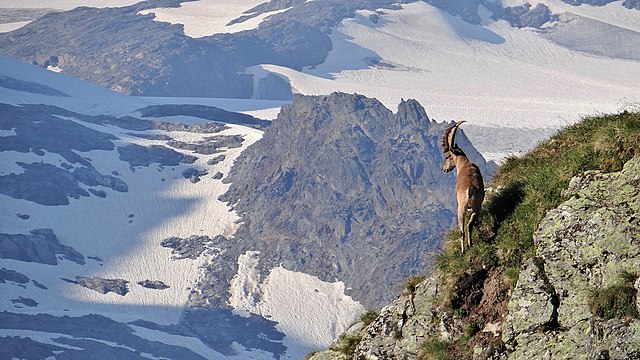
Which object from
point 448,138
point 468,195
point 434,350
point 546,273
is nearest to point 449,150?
point 448,138

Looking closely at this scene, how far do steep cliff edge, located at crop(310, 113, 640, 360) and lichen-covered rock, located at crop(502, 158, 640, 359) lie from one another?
0.02 meters

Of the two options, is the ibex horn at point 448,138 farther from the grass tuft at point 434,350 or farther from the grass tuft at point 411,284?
the grass tuft at point 434,350

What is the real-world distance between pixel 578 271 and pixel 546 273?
1.94 ft

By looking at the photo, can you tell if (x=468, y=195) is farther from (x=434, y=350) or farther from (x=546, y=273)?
(x=434, y=350)

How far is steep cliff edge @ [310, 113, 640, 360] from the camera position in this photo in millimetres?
17062

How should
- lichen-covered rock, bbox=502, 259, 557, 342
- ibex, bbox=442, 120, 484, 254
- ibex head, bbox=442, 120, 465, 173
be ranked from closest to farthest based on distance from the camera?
lichen-covered rock, bbox=502, 259, 557, 342, ibex, bbox=442, 120, 484, 254, ibex head, bbox=442, 120, 465, 173

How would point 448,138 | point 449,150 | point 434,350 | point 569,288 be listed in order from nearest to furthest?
point 569,288 → point 434,350 → point 448,138 → point 449,150

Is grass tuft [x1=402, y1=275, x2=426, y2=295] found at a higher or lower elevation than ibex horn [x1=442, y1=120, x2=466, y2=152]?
lower

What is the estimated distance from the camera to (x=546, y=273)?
18.2m

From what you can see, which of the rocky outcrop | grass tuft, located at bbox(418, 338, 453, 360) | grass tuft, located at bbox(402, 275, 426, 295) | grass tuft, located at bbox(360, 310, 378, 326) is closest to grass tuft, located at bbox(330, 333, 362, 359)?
grass tuft, located at bbox(360, 310, 378, 326)

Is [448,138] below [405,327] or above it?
above

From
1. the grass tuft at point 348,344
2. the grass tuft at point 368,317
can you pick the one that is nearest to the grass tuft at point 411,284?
the grass tuft at point 348,344

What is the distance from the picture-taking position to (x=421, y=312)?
794 inches

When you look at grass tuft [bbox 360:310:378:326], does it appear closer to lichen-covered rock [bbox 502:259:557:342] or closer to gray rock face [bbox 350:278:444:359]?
gray rock face [bbox 350:278:444:359]
